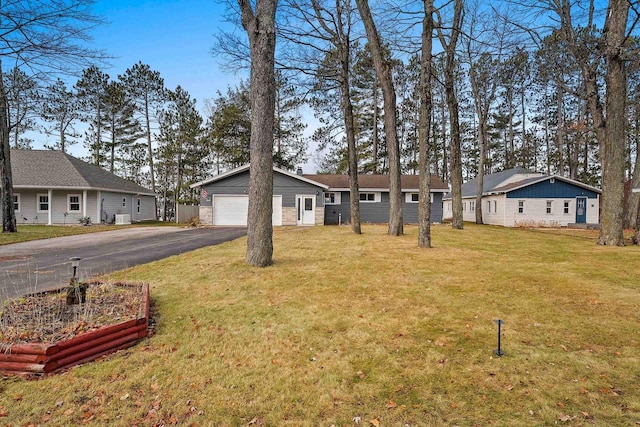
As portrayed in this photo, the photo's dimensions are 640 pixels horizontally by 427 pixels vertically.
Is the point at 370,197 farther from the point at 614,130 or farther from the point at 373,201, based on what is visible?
the point at 614,130

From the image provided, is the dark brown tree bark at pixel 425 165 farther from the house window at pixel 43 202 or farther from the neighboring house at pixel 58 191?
the house window at pixel 43 202

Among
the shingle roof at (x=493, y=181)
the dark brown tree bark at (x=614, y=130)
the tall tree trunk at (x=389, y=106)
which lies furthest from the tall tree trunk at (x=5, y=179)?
the shingle roof at (x=493, y=181)

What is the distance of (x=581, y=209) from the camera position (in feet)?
76.0

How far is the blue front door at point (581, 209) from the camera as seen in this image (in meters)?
23.1

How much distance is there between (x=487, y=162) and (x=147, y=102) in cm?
3531

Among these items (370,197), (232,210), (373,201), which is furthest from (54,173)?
(373,201)

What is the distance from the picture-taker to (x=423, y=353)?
11.1ft

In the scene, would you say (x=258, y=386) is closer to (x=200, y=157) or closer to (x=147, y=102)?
(x=200, y=157)

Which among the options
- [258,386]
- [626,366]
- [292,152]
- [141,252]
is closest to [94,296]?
[258,386]

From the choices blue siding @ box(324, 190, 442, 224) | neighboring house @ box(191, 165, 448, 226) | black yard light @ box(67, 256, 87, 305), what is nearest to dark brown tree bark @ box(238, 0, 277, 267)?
black yard light @ box(67, 256, 87, 305)

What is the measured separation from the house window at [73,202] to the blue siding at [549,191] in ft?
96.9

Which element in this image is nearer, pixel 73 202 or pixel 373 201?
pixel 73 202

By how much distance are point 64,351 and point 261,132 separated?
507 cm

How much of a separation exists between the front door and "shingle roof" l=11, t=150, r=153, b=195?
1290 centimetres
